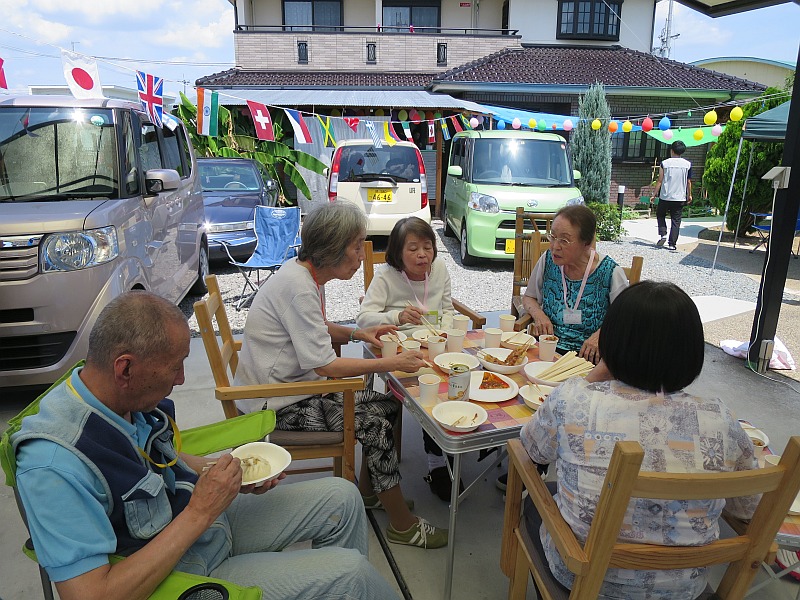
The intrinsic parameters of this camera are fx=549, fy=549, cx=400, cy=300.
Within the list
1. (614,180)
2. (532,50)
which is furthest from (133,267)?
(532,50)

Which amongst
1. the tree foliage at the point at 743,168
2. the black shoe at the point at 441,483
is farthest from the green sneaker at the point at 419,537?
the tree foliage at the point at 743,168

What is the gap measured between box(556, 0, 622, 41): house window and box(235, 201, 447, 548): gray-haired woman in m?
18.8

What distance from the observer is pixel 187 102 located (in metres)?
11.9

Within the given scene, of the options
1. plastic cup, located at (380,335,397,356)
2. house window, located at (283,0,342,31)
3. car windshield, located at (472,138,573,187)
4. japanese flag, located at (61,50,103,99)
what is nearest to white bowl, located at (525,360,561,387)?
plastic cup, located at (380,335,397,356)

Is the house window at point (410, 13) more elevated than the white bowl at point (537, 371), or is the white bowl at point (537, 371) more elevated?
the house window at point (410, 13)

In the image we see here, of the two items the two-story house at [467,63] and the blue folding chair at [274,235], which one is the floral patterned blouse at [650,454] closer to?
the blue folding chair at [274,235]

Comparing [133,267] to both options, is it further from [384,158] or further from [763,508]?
[384,158]

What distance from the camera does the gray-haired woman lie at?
2348 millimetres

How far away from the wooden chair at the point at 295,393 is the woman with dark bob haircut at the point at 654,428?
3.48 ft

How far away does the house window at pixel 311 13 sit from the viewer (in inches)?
697

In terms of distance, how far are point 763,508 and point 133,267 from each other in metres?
4.06

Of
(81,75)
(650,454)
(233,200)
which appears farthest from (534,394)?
(233,200)

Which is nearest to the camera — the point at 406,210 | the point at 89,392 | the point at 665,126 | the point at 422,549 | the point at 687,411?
the point at 89,392

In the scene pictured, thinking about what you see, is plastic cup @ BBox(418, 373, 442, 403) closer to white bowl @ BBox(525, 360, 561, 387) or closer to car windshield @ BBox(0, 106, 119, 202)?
white bowl @ BBox(525, 360, 561, 387)
